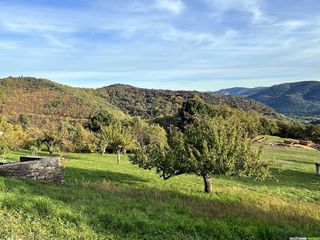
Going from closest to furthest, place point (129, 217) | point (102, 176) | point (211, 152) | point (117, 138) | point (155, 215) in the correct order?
point (129, 217), point (155, 215), point (211, 152), point (102, 176), point (117, 138)

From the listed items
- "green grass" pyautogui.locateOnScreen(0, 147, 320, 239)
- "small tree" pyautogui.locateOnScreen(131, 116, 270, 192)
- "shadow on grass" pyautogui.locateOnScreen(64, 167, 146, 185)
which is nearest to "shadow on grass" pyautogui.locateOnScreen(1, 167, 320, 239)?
"green grass" pyautogui.locateOnScreen(0, 147, 320, 239)

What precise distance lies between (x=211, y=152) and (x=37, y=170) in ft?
31.3

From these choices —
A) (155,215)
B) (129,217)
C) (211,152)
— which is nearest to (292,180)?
(211,152)

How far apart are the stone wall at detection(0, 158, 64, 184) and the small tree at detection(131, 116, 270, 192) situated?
22.5 feet

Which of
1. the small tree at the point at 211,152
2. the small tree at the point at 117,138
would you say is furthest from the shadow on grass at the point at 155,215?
the small tree at the point at 117,138

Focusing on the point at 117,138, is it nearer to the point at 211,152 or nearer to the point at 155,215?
the point at 211,152

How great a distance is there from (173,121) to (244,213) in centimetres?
9999

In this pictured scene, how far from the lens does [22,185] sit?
17016mm

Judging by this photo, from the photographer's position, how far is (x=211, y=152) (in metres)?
22.2

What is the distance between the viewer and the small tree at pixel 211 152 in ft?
73.4

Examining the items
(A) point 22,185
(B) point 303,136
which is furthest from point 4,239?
(B) point 303,136

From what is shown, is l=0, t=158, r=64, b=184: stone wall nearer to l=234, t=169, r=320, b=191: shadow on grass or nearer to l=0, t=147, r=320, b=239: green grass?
l=0, t=147, r=320, b=239: green grass

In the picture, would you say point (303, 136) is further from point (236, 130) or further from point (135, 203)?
point (135, 203)

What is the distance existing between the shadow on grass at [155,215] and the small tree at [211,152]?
18.9 feet
